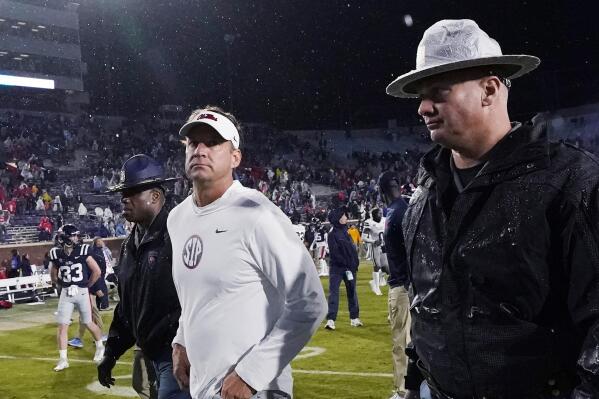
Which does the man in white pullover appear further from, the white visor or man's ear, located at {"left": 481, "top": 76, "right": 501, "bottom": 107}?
man's ear, located at {"left": 481, "top": 76, "right": 501, "bottom": 107}

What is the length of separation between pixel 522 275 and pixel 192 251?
5.35 ft

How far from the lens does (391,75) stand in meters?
48.1

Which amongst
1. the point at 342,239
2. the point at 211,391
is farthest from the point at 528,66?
the point at 342,239

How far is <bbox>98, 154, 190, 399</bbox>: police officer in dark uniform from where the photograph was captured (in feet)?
14.2

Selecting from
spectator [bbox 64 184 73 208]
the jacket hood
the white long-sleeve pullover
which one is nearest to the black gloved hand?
the white long-sleeve pullover

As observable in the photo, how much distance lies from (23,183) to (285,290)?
30182 mm

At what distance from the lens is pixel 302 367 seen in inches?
363

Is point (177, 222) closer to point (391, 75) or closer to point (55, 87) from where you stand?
point (55, 87)

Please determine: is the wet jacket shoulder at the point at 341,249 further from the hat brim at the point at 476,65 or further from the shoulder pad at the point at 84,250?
the hat brim at the point at 476,65

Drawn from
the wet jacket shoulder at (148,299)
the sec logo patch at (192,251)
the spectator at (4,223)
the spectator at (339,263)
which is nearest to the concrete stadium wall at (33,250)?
the spectator at (4,223)

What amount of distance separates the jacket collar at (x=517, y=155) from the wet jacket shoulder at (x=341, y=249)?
9813mm

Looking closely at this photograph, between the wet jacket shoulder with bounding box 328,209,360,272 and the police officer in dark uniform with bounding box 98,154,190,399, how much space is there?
23.4 ft

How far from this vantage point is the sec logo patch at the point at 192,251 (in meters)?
3.22

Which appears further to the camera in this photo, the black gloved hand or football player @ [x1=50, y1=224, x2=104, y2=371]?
football player @ [x1=50, y1=224, x2=104, y2=371]
